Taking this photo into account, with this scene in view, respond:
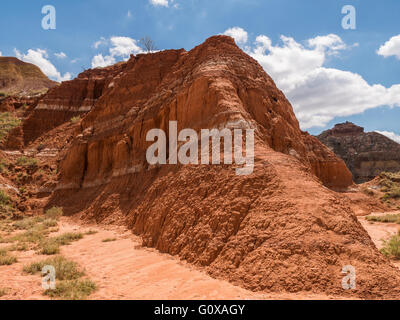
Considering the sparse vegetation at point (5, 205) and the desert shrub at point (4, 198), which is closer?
the sparse vegetation at point (5, 205)

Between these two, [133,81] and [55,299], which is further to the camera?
[133,81]

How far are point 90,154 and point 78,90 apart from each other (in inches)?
711

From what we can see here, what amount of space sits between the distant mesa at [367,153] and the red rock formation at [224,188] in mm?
36060

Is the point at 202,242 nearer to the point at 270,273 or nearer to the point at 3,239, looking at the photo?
the point at 270,273

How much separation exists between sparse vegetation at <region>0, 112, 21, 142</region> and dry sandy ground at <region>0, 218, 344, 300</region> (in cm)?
2702

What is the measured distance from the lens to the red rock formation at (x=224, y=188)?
5051 millimetres

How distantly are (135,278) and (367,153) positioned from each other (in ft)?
190

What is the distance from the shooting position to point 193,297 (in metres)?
4.79

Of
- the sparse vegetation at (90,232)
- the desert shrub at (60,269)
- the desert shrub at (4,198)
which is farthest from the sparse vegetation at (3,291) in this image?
the desert shrub at (4,198)

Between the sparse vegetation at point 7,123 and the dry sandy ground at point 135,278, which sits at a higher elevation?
the sparse vegetation at point 7,123

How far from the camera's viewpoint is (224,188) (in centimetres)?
772

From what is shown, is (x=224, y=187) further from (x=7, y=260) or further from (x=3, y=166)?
(x=3, y=166)

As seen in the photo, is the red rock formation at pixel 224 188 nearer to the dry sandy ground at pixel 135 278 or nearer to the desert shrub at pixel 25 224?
the dry sandy ground at pixel 135 278

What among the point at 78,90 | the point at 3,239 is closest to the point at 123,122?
the point at 3,239
